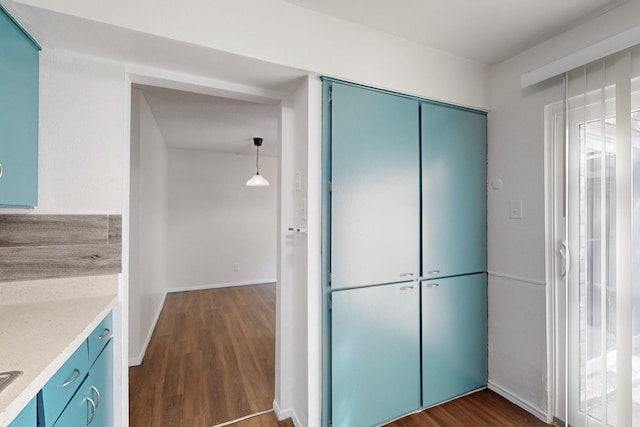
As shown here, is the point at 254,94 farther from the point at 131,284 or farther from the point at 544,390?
the point at 544,390

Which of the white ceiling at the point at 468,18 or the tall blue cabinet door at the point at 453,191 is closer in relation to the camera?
the white ceiling at the point at 468,18

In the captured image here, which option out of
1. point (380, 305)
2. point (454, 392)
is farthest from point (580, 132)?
point (454, 392)

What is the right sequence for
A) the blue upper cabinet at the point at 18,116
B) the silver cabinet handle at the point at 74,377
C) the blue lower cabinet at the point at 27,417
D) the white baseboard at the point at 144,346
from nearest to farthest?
the blue lower cabinet at the point at 27,417
the silver cabinet handle at the point at 74,377
the blue upper cabinet at the point at 18,116
the white baseboard at the point at 144,346

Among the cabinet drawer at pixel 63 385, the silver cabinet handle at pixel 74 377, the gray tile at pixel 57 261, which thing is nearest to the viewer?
the cabinet drawer at pixel 63 385

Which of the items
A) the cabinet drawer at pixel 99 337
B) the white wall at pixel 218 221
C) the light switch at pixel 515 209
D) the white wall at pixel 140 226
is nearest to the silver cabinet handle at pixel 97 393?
the cabinet drawer at pixel 99 337

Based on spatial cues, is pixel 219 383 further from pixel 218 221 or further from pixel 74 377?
pixel 218 221

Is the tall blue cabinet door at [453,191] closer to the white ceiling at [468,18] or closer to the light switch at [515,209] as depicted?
the light switch at [515,209]

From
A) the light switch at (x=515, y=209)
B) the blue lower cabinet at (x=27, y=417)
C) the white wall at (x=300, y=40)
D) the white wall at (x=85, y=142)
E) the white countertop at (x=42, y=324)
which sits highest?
the white wall at (x=300, y=40)

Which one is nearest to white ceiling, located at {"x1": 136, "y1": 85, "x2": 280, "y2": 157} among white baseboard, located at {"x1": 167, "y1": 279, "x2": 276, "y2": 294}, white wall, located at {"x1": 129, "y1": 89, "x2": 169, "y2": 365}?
white wall, located at {"x1": 129, "y1": 89, "x2": 169, "y2": 365}

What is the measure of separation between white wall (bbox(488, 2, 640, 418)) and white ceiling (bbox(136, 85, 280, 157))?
5.57 ft

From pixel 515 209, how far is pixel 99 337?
2564mm

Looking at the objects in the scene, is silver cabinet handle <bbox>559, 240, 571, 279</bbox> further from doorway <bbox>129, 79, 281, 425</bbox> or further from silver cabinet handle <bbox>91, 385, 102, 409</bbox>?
silver cabinet handle <bbox>91, 385, 102, 409</bbox>

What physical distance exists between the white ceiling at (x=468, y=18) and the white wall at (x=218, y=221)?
3.77m

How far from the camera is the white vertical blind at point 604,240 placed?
1439 millimetres
